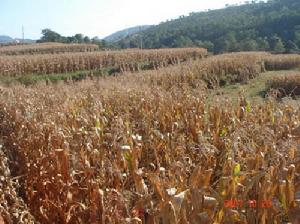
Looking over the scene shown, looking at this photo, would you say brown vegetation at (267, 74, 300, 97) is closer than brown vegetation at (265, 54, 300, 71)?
Yes

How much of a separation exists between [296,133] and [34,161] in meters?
2.61

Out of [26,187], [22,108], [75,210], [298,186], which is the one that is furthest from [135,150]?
[22,108]

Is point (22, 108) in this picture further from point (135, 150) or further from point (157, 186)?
point (157, 186)

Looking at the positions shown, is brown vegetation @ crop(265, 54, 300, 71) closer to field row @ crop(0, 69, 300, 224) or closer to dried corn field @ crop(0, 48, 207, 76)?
dried corn field @ crop(0, 48, 207, 76)

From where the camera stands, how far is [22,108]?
618 cm

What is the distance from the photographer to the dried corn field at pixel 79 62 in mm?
21625
